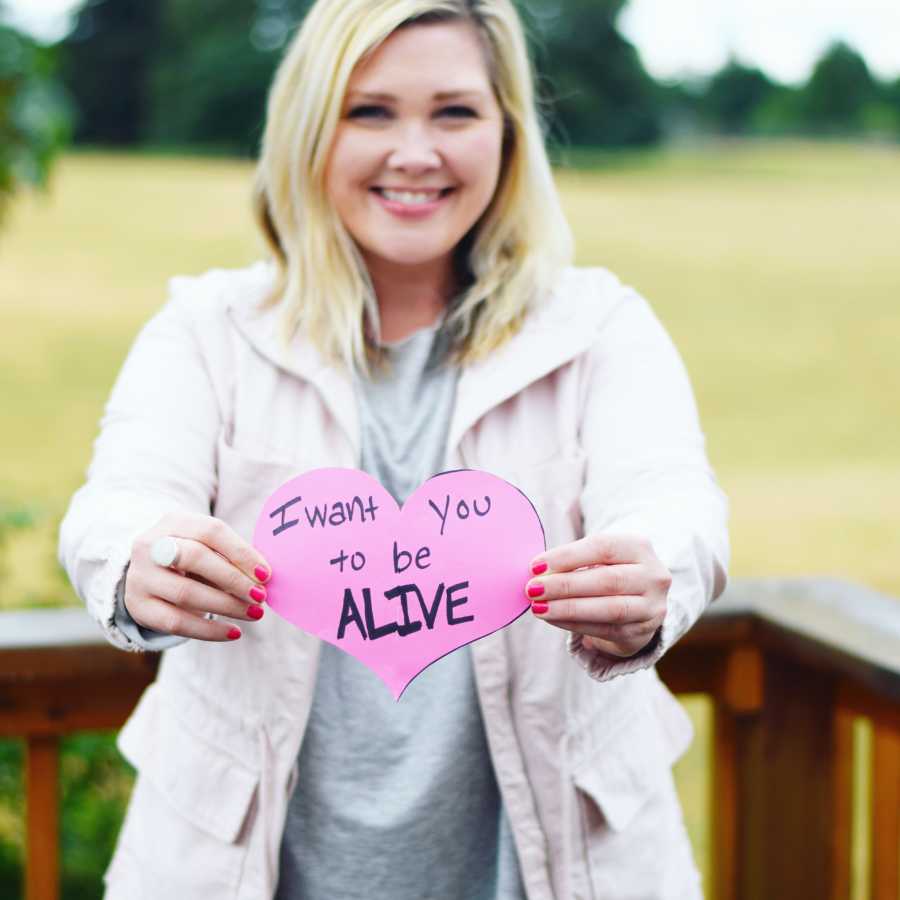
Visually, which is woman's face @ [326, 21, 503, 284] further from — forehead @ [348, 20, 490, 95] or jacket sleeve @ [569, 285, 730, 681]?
jacket sleeve @ [569, 285, 730, 681]

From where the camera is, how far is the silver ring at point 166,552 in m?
0.84

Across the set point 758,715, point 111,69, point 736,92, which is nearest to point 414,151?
point 758,715

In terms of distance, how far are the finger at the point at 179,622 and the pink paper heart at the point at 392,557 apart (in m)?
0.05

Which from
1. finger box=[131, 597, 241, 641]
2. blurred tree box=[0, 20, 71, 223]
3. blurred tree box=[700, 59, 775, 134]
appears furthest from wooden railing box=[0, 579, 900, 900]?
blurred tree box=[700, 59, 775, 134]

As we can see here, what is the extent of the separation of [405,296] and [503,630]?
41cm

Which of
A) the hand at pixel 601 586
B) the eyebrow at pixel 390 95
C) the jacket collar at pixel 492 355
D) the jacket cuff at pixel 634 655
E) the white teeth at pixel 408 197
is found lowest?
the jacket cuff at pixel 634 655

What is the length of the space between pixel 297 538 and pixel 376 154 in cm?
44

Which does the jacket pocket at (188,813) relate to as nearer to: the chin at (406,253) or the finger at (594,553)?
the finger at (594,553)

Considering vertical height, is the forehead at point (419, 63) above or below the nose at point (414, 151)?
above

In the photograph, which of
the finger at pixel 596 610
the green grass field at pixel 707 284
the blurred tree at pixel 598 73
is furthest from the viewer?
the green grass field at pixel 707 284

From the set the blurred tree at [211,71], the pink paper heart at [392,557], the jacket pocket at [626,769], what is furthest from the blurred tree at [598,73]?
the pink paper heart at [392,557]

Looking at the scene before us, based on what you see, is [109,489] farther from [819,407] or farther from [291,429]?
[819,407]

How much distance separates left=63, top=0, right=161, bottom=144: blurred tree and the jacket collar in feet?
29.3

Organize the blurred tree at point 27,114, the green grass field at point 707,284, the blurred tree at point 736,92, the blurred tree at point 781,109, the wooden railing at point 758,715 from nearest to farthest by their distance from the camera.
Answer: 1. the wooden railing at point 758,715
2. the blurred tree at point 27,114
3. the blurred tree at point 736,92
4. the blurred tree at point 781,109
5. the green grass field at point 707,284
